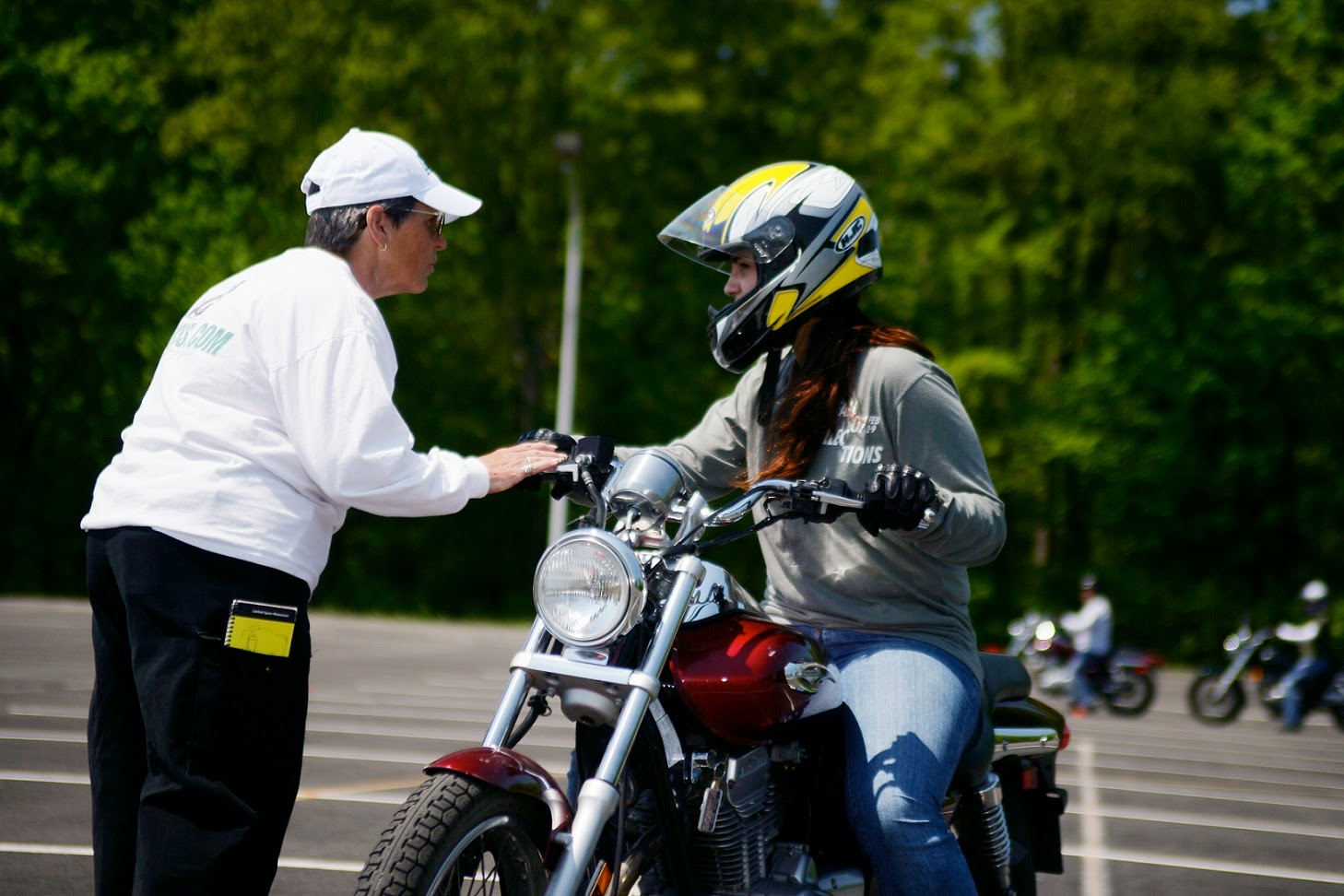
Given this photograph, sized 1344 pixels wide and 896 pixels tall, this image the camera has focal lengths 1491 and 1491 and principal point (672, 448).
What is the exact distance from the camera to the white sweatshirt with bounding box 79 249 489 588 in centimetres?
291

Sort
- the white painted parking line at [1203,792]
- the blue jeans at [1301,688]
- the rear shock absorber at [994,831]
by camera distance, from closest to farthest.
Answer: the rear shock absorber at [994,831]
the white painted parking line at [1203,792]
the blue jeans at [1301,688]

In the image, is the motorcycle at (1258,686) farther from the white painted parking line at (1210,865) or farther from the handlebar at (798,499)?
the handlebar at (798,499)

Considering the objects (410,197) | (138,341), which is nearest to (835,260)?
(410,197)

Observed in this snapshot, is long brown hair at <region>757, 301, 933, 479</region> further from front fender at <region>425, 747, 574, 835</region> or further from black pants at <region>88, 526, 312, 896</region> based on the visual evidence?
black pants at <region>88, 526, 312, 896</region>

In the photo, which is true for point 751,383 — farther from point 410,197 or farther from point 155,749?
point 155,749

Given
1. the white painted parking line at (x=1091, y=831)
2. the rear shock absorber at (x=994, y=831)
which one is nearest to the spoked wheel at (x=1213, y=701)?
the white painted parking line at (x=1091, y=831)

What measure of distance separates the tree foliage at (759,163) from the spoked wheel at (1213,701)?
1196cm

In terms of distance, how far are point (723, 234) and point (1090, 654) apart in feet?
48.0

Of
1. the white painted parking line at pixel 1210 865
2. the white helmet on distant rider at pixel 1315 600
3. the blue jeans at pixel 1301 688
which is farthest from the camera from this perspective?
the white helmet on distant rider at pixel 1315 600

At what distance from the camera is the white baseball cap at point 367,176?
3160 millimetres

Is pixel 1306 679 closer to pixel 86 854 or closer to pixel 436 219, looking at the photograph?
pixel 86 854

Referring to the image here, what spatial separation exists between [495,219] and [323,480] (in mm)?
25320

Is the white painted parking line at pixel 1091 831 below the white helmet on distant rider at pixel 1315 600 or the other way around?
the other way around

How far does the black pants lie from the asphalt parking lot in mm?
2134
